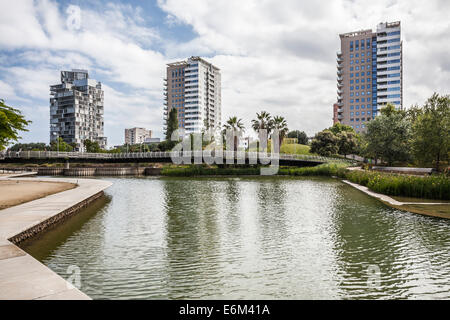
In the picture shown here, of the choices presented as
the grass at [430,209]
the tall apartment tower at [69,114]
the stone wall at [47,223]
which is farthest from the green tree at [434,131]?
the tall apartment tower at [69,114]

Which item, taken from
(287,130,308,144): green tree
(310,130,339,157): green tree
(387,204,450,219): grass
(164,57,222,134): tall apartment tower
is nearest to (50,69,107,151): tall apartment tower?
(164,57,222,134): tall apartment tower

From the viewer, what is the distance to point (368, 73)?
461ft

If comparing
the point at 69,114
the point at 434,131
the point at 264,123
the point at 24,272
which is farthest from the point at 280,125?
the point at 69,114

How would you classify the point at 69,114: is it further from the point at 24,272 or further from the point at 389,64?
the point at 24,272

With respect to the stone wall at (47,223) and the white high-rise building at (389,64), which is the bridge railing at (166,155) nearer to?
the stone wall at (47,223)

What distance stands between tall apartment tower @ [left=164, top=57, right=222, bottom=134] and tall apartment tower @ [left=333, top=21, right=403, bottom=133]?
68705 mm

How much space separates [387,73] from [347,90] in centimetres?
1686

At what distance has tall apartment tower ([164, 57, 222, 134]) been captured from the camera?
17638cm

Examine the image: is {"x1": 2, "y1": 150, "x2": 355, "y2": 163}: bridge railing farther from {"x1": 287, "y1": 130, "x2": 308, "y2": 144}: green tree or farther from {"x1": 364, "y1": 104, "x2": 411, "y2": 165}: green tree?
{"x1": 287, "y1": 130, "x2": 308, "y2": 144}: green tree

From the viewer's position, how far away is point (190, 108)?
17838 cm

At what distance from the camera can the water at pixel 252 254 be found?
8219 mm
